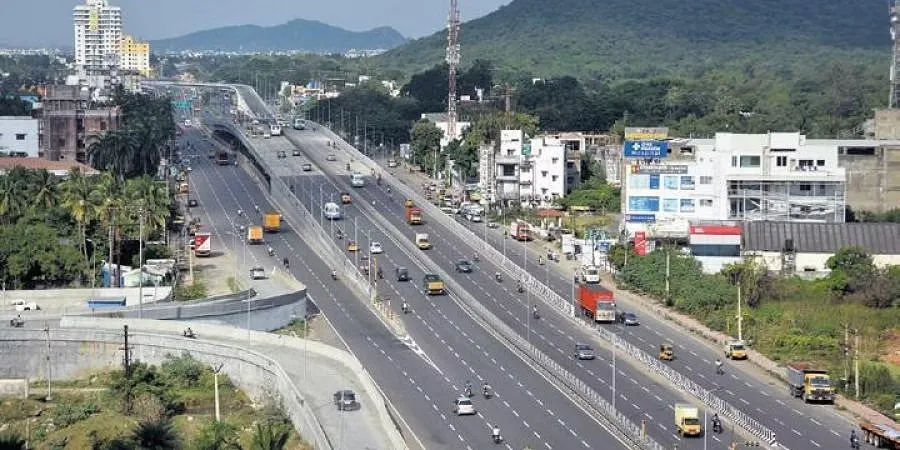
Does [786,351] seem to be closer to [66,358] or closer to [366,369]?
[366,369]

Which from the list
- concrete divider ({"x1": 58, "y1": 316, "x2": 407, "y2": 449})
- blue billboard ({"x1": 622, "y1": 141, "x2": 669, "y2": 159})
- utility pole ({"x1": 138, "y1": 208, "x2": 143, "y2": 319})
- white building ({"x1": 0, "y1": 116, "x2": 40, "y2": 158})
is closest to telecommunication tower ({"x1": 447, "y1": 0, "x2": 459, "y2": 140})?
white building ({"x1": 0, "y1": 116, "x2": 40, "y2": 158})

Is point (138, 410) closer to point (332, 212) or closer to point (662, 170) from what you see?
point (662, 170)

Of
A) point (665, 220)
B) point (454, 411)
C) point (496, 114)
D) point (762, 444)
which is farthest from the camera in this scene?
point (496, 114)

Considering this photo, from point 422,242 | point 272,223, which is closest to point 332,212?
point 272,223

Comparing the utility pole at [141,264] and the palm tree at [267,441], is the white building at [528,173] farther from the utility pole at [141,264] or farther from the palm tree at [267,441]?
the palm tree at [267,441]

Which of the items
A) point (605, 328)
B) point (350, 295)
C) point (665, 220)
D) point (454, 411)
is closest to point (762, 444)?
point (454, 411)

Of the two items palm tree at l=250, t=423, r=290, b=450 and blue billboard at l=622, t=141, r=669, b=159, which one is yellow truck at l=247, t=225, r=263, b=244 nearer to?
blue billboard at l=622, t=141, r=669, b=159
